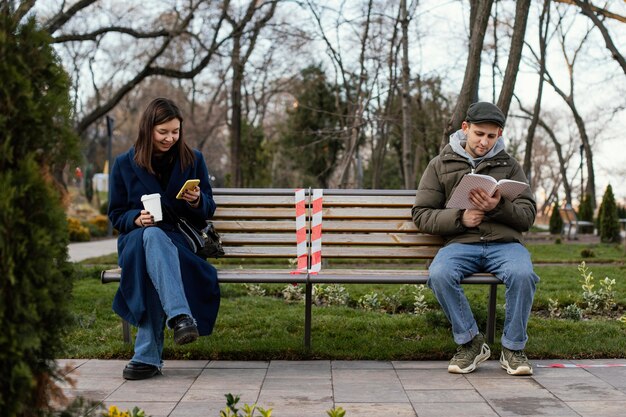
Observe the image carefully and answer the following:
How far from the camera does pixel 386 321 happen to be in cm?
573

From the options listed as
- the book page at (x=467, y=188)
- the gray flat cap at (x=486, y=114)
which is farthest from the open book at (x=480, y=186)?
the gray flat cap at (x=486, y=114)

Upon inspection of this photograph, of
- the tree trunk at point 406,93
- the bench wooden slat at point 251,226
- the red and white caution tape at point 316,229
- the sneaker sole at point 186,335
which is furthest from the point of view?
the tree trunk at point 406,93

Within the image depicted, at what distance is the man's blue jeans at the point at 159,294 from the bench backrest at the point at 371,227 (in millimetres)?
1256

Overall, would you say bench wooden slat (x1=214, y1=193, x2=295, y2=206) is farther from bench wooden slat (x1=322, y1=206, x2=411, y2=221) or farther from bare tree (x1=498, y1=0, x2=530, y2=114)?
bare tree (x1=498, y1=0, x2=530, y2=114)

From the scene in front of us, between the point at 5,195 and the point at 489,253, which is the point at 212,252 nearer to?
the point at 489,253

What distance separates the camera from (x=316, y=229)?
523 cm

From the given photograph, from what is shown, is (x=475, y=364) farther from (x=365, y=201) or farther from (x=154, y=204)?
(x=154, y=204)

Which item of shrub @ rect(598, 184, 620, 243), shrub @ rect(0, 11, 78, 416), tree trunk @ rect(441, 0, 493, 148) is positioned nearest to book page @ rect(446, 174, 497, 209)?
shrub @ rect(0, 11, 78, 416)

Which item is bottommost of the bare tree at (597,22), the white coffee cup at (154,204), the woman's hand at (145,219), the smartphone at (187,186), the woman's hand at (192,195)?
the woman's hand at (145,219)

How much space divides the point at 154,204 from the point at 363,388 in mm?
1546

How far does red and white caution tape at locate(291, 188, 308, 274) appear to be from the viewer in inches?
202

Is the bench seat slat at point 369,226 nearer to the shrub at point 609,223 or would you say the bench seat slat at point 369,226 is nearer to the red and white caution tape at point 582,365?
the red and white caution tape at point 582,365

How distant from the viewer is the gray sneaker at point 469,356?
4.40 m

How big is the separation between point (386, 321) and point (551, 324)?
1254 mm
